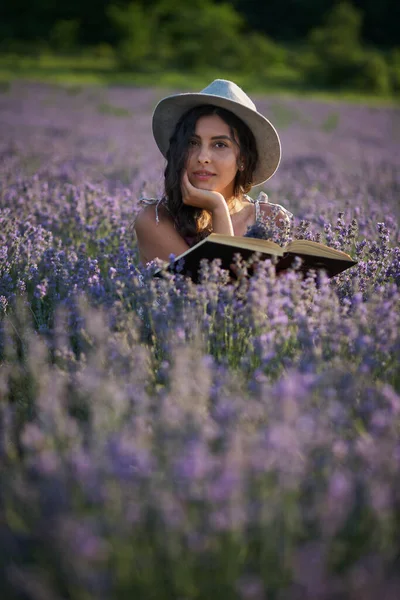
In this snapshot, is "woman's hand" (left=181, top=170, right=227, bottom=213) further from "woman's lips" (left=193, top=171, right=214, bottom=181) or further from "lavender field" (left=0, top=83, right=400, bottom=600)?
"lavender field" (left=0, top=83, right=400, bottom=600)

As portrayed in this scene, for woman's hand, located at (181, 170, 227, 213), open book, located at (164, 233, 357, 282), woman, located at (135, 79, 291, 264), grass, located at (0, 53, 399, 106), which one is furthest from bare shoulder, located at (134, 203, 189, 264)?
grass, located at (0, 53, 399, 106)

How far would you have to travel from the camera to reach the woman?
2.92m

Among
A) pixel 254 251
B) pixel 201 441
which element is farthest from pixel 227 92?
pixel 201 441

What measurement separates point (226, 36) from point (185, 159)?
28.7 metres

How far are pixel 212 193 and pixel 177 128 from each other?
20.1 inches

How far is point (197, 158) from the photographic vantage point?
2.93 meters

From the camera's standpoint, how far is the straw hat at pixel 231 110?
2.92m

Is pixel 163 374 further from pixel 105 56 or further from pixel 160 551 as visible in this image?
pixel 105 56

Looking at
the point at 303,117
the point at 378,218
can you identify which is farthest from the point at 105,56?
the point at 378,218

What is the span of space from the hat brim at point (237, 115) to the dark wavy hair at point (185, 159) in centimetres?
4

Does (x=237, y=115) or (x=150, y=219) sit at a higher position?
(x=237, y=115)

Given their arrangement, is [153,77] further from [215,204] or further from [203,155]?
[215,204]

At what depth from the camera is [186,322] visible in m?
2.03

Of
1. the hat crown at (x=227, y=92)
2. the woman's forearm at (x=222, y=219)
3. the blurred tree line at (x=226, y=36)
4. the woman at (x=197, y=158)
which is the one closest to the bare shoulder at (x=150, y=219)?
the woman at (x=197, y=158)
